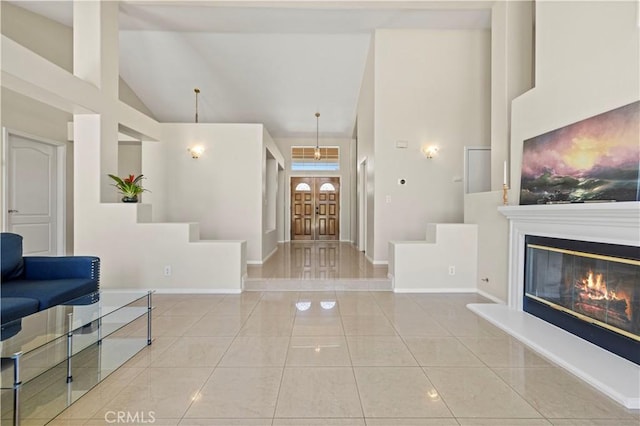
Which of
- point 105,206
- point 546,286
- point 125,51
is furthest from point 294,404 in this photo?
point 125,51

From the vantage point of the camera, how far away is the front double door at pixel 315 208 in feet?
33.9

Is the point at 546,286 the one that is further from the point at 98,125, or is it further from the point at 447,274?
the point at 98,125

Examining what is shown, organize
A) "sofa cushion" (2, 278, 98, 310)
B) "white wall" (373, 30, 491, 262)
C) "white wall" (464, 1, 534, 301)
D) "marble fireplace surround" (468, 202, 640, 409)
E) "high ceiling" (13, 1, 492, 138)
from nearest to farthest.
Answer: "marble fireplace surround" (468, 202, 640, 409) → "sofa cushion" (2, 278, 98, 310) → "white wall" (464, 1, 534, 301) → "high ceiling" (13, 1, 492, 138) → "white wall" (373, 30, 491, 262)

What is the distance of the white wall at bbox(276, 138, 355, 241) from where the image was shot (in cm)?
1020

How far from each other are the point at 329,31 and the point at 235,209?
138 inches

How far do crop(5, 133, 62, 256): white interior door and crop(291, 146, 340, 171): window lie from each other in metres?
5.76

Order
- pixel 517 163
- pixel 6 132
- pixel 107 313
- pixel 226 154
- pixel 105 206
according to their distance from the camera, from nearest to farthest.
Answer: pixel 107 313 < pixel 517 163 < pixel 105 206 < pixel 6 132 < pixel 226 154

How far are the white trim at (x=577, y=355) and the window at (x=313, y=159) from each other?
727cm

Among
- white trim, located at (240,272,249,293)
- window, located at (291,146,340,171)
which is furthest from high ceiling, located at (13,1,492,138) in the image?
white trim, located at (240,272,249,293)

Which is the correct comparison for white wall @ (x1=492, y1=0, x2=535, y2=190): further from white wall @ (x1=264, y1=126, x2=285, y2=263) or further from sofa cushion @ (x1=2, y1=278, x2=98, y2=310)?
sofa cushion @ (x1=2, y1=278, x2=98, y2=310)

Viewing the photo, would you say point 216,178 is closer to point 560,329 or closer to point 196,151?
point 196,151

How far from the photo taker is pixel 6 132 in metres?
4.99

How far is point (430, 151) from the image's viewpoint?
580cm

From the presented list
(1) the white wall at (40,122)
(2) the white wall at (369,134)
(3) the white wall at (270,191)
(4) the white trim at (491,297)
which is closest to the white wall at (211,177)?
(3) the white wall at (270,191)
